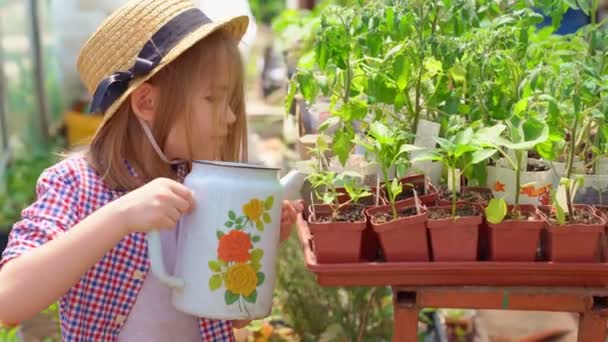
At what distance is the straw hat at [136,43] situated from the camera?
150 centimetres

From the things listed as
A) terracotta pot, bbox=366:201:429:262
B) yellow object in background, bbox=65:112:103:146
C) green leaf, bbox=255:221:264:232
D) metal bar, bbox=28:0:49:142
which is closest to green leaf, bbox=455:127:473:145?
terracotta pot, bbox=366:201:429:262

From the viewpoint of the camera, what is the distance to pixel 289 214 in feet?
5.09

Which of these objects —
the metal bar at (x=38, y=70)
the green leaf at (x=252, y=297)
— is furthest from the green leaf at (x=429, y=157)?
the metal bar at (x=38, y=70)

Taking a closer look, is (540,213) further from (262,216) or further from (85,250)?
(85,250)

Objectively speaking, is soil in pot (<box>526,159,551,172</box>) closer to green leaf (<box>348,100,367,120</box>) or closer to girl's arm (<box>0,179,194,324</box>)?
green leaf (<box>348,100,367,120</box>)

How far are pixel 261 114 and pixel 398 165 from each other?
2712 mm

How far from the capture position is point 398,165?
136cm

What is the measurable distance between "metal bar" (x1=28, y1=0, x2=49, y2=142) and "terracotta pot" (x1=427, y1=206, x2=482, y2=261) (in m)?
4.57

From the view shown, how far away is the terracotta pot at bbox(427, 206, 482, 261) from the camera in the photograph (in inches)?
50.2

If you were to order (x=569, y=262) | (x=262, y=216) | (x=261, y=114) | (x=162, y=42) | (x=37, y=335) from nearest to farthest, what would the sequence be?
1. (x=569, y=262)
2. (x=262, y=216)
3. (x=162, y=42)
4. (x=37, y=335)
5. (x=261, y=114)

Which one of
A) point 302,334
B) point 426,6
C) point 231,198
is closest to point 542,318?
point 302,334

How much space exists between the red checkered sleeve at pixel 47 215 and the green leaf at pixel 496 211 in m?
0.66

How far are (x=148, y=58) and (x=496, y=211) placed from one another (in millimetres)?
634

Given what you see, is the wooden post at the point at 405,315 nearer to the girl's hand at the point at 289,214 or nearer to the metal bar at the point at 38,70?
the girl's hand at the point at 289,214
